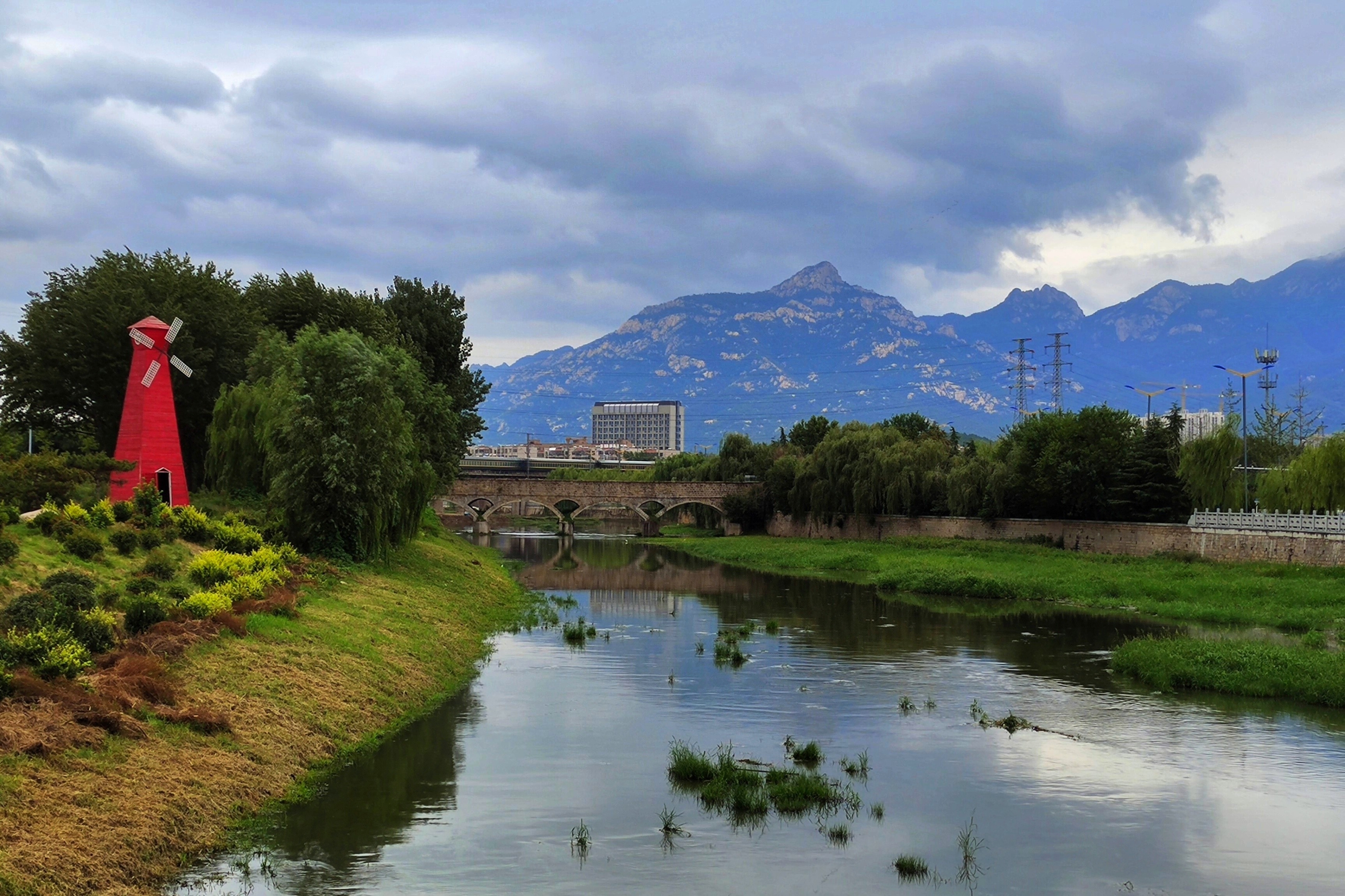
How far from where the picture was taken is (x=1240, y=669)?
3347 centimetres

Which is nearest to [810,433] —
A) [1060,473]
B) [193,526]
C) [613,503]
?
[613,503]

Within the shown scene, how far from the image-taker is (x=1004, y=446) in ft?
302

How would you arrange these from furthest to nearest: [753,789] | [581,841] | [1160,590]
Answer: [1160,590] → [753,789] → [581,841]

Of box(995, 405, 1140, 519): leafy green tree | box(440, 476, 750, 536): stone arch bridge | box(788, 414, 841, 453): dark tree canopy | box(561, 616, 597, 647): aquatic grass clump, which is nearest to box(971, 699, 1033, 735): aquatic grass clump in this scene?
box(561, 616, 597, 647): aquatic grass clump

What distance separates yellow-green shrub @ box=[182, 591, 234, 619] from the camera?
84.4 ft

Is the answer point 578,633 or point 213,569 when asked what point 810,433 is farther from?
point 213,569

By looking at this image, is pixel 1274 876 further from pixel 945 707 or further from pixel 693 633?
pixel 693 633

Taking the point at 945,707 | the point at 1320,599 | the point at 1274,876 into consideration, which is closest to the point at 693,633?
the point at 945,707

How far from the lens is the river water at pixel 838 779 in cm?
1705

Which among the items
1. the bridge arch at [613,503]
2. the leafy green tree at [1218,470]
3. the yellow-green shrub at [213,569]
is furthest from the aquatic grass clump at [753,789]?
the bridge arch at [613,503]

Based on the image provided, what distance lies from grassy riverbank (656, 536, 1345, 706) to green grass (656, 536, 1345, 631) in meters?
0.08

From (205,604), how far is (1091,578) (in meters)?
47.4

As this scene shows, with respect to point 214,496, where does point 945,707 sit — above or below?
below

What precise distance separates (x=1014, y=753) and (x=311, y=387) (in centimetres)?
2989
